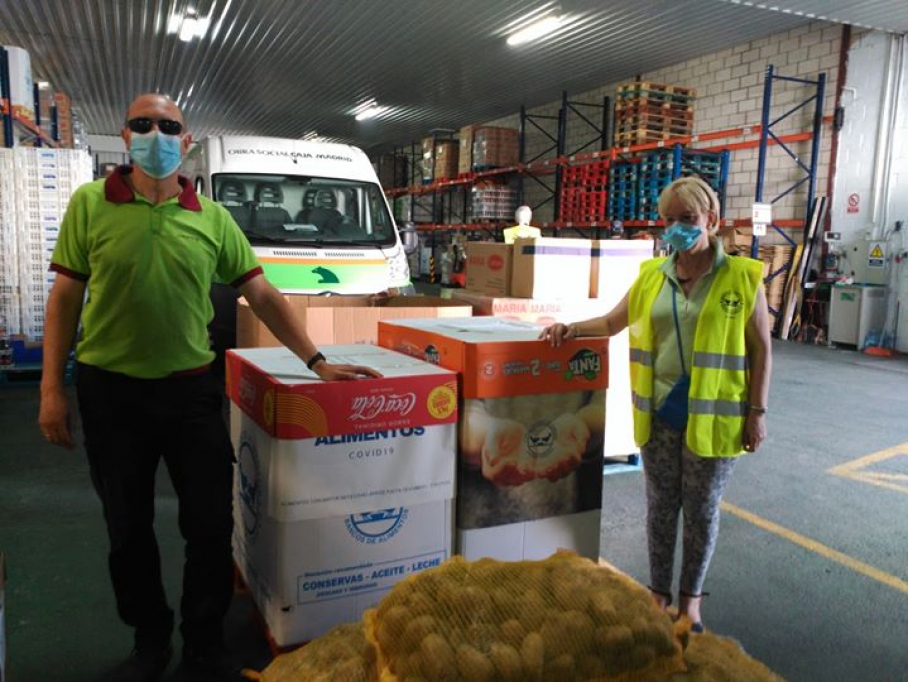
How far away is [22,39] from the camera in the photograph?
13742 mm

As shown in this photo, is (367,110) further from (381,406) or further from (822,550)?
(381,406)

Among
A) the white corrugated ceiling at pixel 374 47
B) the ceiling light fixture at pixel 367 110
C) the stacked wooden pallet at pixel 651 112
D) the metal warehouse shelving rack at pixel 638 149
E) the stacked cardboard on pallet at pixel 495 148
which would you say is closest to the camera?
the white corrugated ceiling at pixel 374 47

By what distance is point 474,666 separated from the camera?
4.45 ft

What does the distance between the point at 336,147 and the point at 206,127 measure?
19.3m

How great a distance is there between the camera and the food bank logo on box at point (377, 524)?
2211 mm

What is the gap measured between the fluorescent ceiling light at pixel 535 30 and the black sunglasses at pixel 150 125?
10570mm

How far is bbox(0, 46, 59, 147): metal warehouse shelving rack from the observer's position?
7.51m

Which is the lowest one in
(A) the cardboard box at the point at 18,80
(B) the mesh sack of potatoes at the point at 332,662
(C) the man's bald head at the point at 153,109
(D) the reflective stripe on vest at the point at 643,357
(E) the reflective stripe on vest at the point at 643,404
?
(B) the mesh sack of potatoes at the point at 332,662

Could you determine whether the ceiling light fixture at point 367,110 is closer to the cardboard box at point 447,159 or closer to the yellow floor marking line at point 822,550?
the cardboard box at point 447,159

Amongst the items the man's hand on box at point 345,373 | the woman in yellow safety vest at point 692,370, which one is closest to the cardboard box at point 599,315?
the woman in yellow safety vest at point 692,370

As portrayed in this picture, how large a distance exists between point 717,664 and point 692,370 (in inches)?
49.4

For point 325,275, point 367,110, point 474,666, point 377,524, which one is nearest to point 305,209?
point 325,275

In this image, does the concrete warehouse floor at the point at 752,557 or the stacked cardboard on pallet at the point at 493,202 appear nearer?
the concrete warehouse floor at the point at 752,557

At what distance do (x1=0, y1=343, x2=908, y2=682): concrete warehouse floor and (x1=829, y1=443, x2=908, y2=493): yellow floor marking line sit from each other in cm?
2
